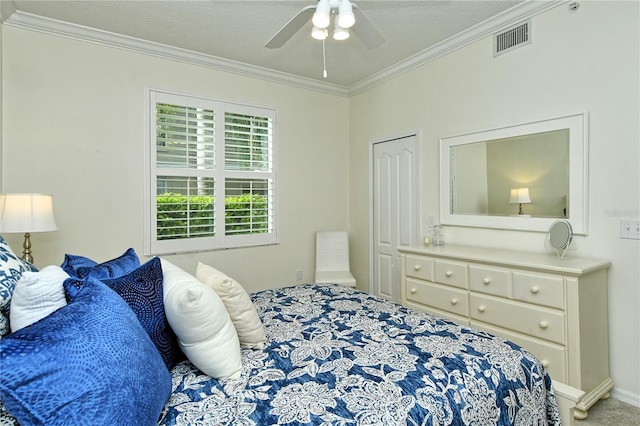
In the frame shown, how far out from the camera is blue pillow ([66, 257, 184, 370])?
4.09 feet

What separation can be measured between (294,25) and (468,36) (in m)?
1.81

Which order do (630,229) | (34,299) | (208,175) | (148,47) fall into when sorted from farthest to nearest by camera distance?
(208,175) → (148,47) → (630,229) → (34,299)

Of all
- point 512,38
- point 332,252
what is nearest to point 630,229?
point 512,38

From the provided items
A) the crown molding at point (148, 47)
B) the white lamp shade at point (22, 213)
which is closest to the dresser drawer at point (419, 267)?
the crown molding at point (148, 47)

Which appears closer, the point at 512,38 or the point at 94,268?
the point at 94,268

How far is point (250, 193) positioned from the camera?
396 cm

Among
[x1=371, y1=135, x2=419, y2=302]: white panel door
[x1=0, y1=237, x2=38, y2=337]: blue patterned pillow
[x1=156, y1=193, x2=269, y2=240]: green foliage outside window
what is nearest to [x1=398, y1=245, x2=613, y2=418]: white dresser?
[x1=371, y1=135, x2=419, y2=302]: white panel door

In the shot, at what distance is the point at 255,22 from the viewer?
295cm

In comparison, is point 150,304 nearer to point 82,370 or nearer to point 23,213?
point 82,370

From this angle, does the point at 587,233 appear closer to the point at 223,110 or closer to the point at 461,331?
the point at 461,331

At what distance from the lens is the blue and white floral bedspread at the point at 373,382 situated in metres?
1.12

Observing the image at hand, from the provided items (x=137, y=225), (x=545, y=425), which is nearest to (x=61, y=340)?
(x=545, y=425)

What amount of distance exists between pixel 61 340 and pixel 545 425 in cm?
176

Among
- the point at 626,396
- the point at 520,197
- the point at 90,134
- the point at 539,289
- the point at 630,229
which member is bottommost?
the point at 626,396
